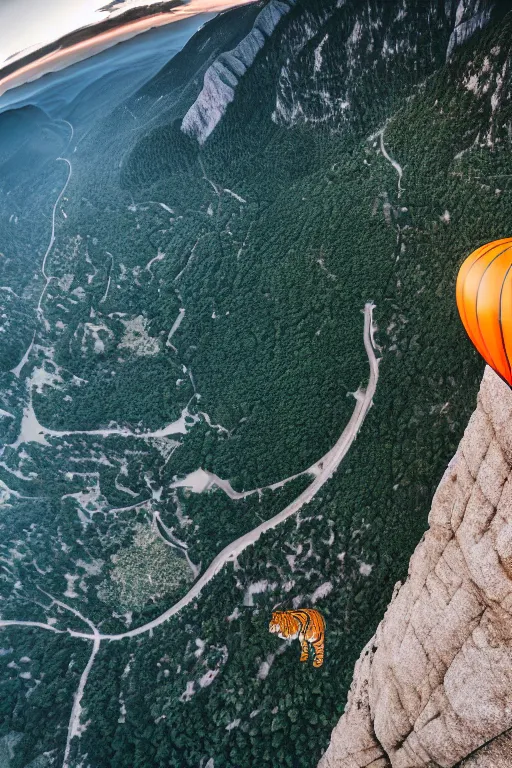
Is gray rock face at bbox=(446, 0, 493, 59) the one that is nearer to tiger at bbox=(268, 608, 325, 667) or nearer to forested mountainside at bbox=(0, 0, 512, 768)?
forested mountainside at bbox=(0, 0, 512, 768)

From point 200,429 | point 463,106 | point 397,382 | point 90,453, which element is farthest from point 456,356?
point 90,453

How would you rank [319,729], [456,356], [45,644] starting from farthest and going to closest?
[45,644] < [456,356] < [319,729]

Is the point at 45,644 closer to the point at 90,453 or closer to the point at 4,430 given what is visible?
the point at 90,453

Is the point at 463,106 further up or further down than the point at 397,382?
further up

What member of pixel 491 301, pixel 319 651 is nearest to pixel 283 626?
pixel 319 651

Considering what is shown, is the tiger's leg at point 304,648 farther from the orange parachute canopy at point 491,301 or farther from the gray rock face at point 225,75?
the gray rock face at point 225,75

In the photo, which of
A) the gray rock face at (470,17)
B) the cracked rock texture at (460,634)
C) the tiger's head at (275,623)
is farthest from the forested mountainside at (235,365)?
the cracked rock texture at (460,634)
